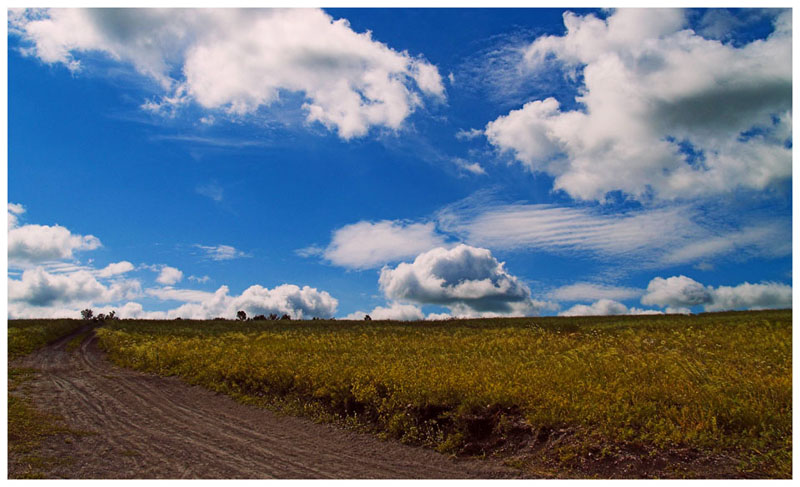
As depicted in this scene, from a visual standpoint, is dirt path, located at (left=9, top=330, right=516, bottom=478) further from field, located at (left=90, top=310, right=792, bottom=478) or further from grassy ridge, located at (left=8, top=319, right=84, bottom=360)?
grassy ridge, located at (left=8, top=319, right=84, bottom=360)

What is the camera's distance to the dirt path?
827 centimetres

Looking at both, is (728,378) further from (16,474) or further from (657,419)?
(16,474)

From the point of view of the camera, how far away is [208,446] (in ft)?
31.5

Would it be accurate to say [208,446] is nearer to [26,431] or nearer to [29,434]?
[29,434]

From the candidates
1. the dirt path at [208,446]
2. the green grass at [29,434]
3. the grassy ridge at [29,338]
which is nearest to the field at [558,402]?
the dirt path at [208,446]

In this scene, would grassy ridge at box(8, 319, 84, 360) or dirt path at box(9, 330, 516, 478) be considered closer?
dirt path at box(9, 330, 516, 478)

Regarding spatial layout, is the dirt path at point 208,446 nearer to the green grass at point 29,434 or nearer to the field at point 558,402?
the green grass at point 29,434

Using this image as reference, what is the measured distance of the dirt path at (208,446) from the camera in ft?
27.1

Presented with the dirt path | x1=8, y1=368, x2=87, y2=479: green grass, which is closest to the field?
the dirt path

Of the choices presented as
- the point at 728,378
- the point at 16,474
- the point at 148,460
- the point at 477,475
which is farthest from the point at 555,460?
the point at 16,474

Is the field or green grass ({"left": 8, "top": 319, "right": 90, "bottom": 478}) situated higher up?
the field

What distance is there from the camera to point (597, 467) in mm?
7906

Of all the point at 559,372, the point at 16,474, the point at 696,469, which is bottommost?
the point at 16,474
